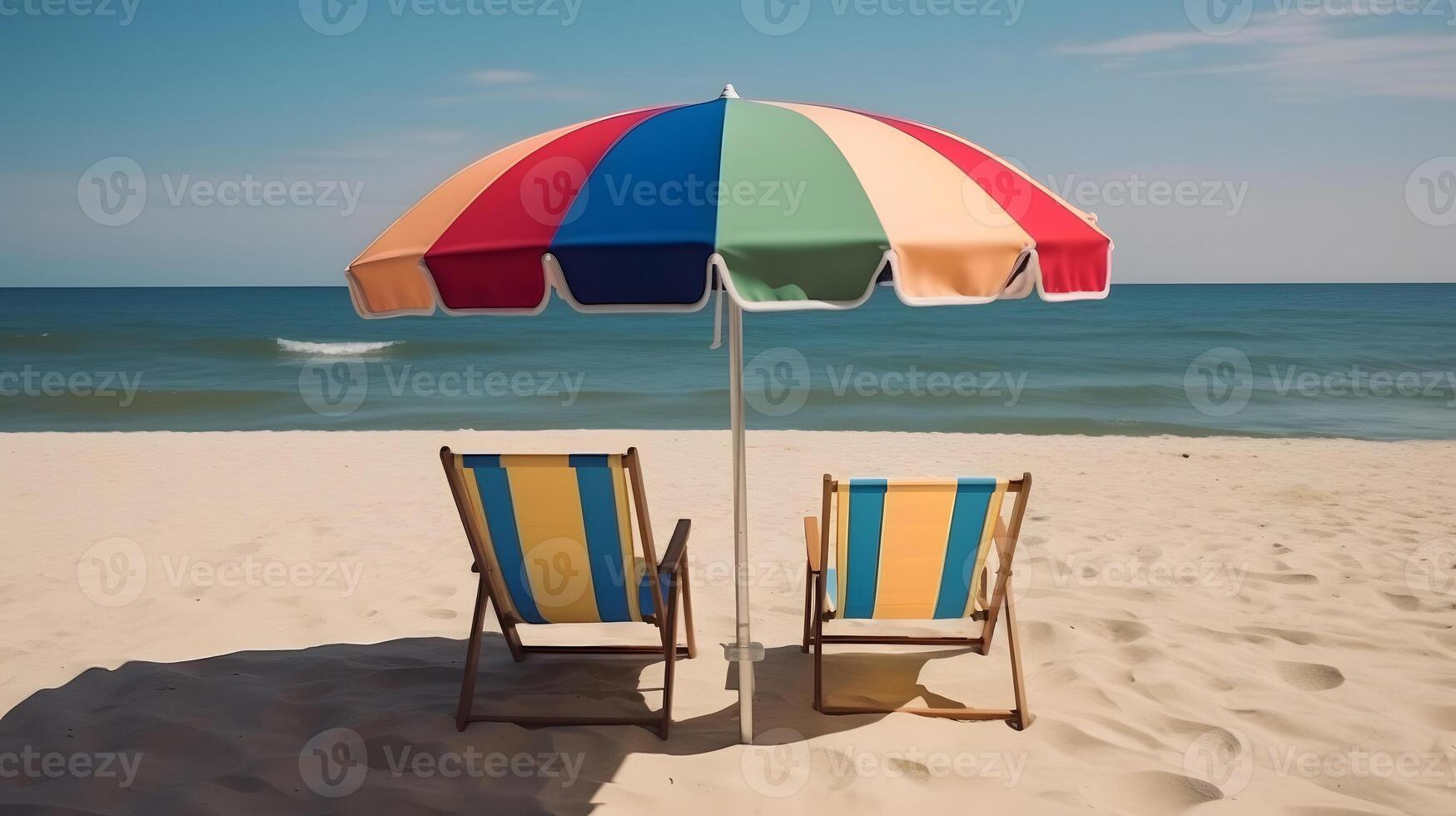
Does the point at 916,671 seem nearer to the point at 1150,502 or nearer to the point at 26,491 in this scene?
the point at 1150,502

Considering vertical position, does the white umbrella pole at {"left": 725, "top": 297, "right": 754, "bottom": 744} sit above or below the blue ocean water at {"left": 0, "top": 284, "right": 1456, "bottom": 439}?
above

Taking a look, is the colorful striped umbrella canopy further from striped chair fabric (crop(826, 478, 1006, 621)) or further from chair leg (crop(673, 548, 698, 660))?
chair leg (crop(673, 548, 698, 660))

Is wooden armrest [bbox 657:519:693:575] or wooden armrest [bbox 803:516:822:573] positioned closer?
wooden armrest [bbox 657:519:693:575]

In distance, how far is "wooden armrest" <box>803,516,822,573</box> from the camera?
328 centimetres

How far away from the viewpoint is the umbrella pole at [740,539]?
2.95 m

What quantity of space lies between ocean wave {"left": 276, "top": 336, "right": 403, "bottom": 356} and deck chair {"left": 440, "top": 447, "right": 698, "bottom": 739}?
78.0 feet

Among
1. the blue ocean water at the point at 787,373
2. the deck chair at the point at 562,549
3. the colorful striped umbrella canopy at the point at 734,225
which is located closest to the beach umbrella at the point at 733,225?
the colorful striped umbrella canopy at the point at 734,225

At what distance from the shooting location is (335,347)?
25.9 meters

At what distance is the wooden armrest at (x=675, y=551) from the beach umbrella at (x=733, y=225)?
894 millimetres

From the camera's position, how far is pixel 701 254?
6.81ft

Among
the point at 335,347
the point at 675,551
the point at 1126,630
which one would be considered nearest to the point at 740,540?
the point at 675,551

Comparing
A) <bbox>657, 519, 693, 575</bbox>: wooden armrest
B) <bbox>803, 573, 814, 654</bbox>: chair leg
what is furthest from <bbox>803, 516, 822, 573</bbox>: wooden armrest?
<bbox>657, 519, 693, 575</bbox>: wooden armrest

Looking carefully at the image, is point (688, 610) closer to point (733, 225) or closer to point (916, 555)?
point (916, 555)

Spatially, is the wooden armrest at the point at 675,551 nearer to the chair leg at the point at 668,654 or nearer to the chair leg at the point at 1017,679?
the chair leg at the point at 668,654
